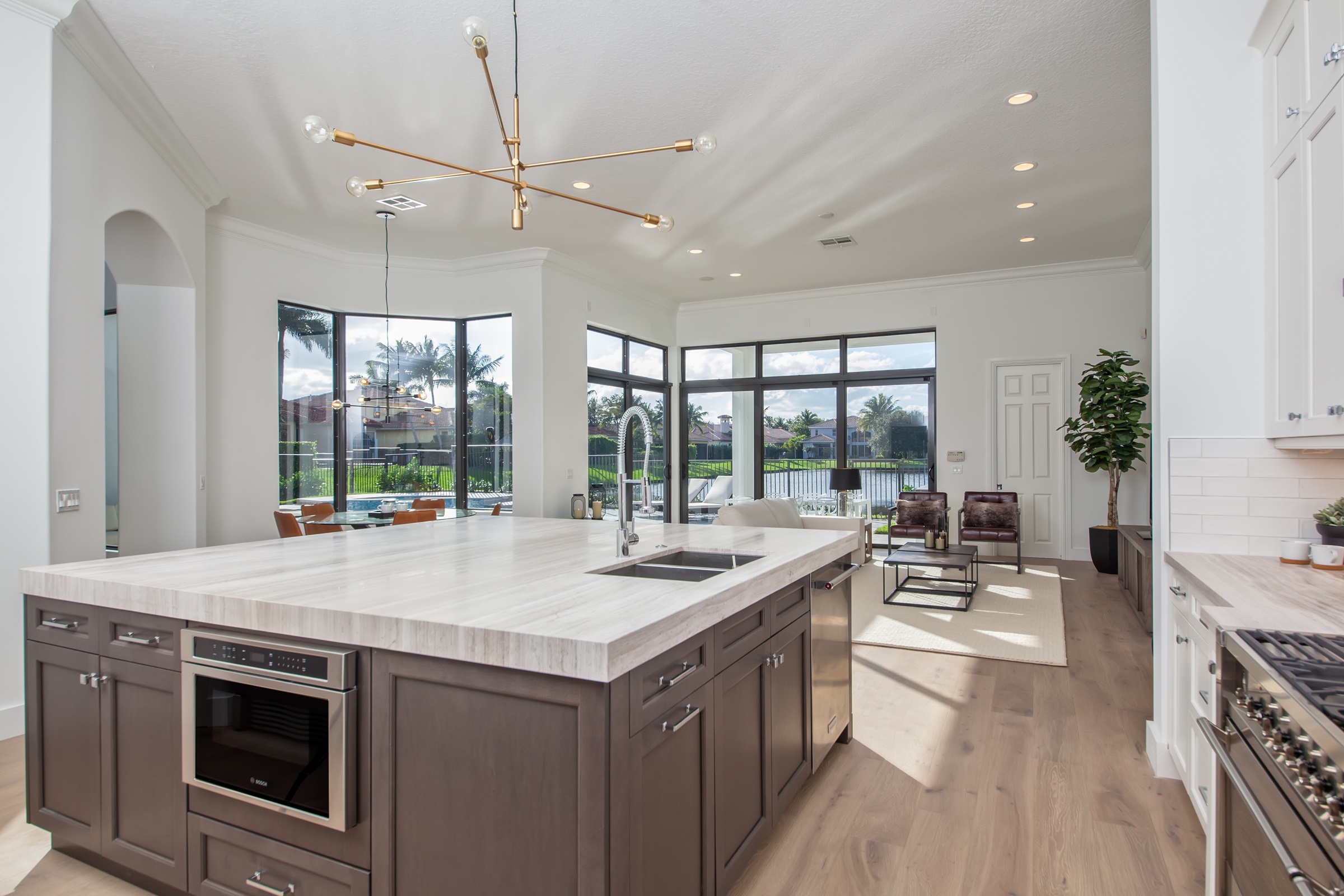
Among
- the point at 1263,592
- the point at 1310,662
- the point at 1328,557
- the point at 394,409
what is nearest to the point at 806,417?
the point at 394,409

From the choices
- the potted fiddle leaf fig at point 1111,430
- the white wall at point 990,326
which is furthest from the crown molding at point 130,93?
the potted fiddle leaf fig at point 1111,430

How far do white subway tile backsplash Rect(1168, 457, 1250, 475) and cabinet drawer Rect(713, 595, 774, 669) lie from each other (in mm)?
1676

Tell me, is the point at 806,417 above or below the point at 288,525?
above

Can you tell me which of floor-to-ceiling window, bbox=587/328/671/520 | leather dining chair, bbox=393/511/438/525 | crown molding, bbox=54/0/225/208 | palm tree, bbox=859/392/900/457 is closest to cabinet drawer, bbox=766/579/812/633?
leather dining chair, bbox=393/511/438/525

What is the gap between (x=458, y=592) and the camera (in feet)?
5.74

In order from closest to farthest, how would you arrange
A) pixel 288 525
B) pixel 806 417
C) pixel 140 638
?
pixel 140 638 → pixel 288 525 → pixel 806 417

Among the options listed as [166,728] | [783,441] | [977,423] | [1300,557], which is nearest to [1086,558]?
[977,423]

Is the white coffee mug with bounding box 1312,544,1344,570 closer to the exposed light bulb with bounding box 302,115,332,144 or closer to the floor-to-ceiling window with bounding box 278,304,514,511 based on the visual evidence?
the exposed light bulb with bounding box 302,115,332,144

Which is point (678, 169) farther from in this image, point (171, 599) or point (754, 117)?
point (171, 599)

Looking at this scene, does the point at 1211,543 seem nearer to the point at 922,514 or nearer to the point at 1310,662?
the point at 1310,662

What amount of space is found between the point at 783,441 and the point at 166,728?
24.8 ft

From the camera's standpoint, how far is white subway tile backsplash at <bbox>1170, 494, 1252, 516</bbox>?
2.56 meters

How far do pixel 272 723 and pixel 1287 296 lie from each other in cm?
321

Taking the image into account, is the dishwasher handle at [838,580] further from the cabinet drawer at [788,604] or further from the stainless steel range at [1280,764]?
the stainless steel range at [1280,764]
